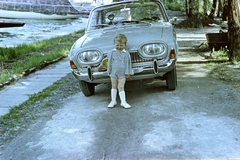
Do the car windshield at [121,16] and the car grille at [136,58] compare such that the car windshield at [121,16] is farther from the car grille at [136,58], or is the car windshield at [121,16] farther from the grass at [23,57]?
the grass at [23,57]

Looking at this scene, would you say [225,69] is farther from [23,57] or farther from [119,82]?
[23,57]

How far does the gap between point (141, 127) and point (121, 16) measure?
324 cm

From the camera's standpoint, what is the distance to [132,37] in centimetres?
485

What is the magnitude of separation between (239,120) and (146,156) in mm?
1566

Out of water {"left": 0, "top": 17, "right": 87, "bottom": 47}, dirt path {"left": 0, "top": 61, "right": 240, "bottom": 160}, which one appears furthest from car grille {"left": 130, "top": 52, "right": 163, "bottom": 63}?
water {"left": 0, "top": 17, "right": 87, "bottom": 47}

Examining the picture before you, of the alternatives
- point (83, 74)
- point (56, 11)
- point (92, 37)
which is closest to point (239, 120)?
point (83, 74)

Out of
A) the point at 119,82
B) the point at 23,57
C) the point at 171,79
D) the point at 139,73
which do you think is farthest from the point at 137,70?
the point at 23,57

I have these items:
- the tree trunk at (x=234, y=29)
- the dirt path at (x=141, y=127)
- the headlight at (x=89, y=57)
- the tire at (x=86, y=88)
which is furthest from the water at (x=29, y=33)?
the tree trunk at (x=234, y=29)

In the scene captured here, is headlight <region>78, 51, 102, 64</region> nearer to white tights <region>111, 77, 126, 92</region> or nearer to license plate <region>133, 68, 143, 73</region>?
white tights <region>111, 77, 126, 92</region>

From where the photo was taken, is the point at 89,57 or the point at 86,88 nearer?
the point at 89,57

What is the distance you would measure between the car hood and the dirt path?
3.21ft

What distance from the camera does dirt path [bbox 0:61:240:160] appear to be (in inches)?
125

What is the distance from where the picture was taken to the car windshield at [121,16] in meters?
6.04

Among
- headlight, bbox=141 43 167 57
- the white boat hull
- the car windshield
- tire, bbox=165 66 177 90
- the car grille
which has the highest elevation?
the white boat hull
